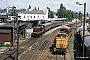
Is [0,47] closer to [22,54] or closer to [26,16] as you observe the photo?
[22,54]

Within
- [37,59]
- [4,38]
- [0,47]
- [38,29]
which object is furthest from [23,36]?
[37,59]

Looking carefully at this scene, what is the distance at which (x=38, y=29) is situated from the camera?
59062mm

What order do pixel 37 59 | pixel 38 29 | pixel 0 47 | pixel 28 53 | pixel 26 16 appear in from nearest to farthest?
pixel 37 59, pixel 28 53, pixel 0 47, pixel 38 29, pixel 26 16

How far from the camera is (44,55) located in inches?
1428

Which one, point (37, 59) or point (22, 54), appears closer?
point (37, 59)

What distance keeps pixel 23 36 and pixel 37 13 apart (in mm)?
81832

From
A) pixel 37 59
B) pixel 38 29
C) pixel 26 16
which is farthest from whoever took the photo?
pixel 26 16

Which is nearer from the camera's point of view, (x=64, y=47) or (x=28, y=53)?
(x=64, y=47)

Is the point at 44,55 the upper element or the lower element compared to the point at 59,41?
lower

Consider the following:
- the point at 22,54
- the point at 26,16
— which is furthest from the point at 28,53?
the point at 26,16

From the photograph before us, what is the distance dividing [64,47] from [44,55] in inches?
135

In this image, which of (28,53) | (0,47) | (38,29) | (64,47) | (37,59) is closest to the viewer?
(37,59)

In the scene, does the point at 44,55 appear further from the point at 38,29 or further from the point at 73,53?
the point at 38,29

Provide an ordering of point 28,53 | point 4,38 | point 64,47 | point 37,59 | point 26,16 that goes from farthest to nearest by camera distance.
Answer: point 26,16 < point 4,38 < point 28,53 < point 64,47 < point 37,59
